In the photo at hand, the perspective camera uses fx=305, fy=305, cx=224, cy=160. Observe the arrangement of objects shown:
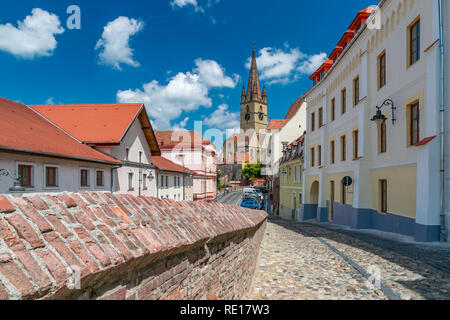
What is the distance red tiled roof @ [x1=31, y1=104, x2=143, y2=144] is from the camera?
2192 cm

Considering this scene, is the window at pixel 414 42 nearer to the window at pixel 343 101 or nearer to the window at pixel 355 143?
the window at pixel 355 143

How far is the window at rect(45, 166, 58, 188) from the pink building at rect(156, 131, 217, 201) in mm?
31984

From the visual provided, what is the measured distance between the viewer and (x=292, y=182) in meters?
32.5

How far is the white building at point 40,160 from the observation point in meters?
12.8

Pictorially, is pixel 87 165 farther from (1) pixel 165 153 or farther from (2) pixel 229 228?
(1) pixel 165 153

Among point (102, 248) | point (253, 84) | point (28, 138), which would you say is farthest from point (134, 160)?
point (253, 84)

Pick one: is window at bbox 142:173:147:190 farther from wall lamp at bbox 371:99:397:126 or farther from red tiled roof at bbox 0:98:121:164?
wall lamp at bbox 371:99:397:126

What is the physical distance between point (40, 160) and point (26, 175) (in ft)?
3.26

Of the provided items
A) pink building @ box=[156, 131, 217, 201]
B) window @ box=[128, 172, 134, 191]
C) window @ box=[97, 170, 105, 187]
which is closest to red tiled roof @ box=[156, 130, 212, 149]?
pink building @ box=[156, 131, 217, 201]

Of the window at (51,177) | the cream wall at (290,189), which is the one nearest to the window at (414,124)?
the window at (51,177)

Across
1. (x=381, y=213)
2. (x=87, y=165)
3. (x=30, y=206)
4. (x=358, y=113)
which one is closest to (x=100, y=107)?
(x=87, y=165)

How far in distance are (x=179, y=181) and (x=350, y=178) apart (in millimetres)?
24917

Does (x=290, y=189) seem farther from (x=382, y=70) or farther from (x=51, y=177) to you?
(x=51, y=177)

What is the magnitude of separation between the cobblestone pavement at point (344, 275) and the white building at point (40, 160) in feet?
32.4
